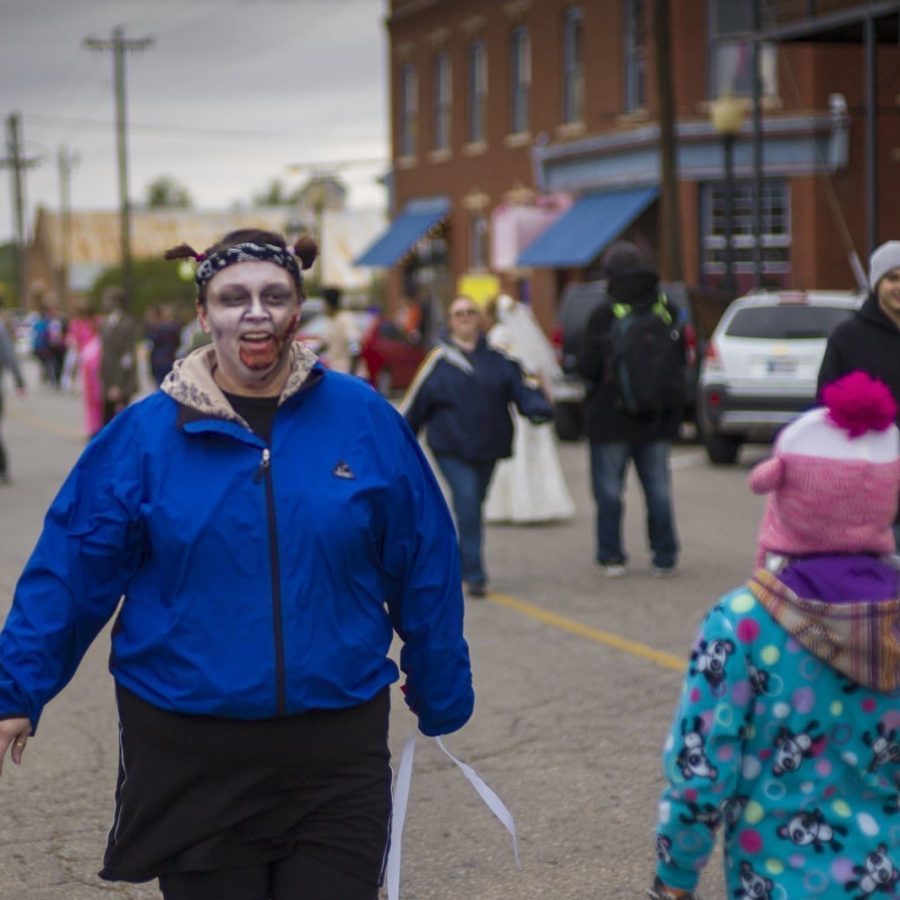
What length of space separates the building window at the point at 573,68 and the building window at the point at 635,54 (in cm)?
174

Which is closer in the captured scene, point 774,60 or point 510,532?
point 510,532

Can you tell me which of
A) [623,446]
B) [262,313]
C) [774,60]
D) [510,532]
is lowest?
[510,532]

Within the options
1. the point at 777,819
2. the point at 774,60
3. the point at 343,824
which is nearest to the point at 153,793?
the point at 343,824

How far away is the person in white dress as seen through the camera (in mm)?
14031

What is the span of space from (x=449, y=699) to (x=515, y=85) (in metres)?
34.4

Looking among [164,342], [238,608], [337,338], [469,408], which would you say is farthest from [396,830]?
[164,342]

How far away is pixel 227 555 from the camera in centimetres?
345

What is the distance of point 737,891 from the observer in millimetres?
3371

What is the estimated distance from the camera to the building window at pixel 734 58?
3038 cm

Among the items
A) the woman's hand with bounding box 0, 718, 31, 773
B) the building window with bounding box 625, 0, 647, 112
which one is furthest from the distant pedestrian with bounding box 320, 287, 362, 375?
the woman's hand with bounding box 0, 718, 31, 773

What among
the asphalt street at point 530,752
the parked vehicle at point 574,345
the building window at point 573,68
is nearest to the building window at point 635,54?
the building window at point 573,68

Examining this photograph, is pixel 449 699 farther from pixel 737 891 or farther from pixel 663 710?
pixel 663 710

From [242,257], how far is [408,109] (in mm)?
40302

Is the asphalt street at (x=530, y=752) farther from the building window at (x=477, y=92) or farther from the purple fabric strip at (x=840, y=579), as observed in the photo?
the building window at (x=477, y=92)
